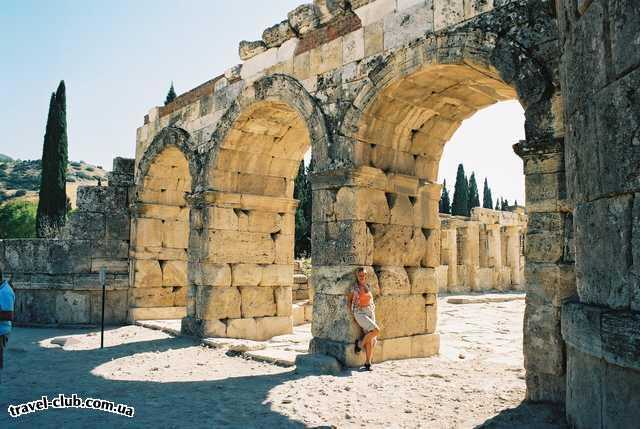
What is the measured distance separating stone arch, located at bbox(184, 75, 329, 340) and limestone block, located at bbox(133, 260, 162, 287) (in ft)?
7.90

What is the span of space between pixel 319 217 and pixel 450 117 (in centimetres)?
219

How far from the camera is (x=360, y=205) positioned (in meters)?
6.42

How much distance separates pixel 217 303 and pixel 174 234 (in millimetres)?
3254

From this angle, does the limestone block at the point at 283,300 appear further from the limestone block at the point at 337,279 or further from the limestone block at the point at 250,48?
the limestone block at the point at 250,48

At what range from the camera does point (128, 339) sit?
28.9ft

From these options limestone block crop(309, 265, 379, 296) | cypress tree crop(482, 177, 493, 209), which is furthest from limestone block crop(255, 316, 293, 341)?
cypress tree crop(482, 177, 493, 209)

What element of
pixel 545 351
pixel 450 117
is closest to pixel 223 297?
pixel 450 117

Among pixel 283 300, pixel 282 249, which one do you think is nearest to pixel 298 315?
pixel 283 300

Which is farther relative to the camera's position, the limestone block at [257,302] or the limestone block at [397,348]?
the limestone block at [257,302]

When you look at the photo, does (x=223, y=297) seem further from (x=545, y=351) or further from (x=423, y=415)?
(x=545, y=351)

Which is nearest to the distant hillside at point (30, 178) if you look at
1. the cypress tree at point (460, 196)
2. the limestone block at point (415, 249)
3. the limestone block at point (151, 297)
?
the cypress tree at point (460, 196)

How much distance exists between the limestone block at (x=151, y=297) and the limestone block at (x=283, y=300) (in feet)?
10.2

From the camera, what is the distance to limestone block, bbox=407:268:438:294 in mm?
6926

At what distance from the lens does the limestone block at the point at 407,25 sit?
587 cm
